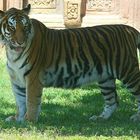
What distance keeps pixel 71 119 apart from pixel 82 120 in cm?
16

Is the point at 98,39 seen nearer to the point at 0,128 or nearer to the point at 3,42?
the point at 3,42

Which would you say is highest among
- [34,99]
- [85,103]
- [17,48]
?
[17,48]

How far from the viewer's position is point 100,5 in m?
16.1

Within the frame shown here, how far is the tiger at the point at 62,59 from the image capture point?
804 centimetres

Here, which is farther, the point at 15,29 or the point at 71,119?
the point at 71,119

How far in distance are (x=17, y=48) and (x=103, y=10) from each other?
328 inches

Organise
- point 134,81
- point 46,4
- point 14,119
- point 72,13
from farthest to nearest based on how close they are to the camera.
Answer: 1. point 46,4
2. point 72,13
3. point 134,81
4. point 14,119

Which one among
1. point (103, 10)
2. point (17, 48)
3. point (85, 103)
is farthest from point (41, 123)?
point (103, 10)

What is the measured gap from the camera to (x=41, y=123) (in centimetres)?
802

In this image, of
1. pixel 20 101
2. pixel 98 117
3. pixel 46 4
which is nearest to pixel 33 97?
pixel 20 101

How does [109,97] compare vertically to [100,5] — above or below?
below

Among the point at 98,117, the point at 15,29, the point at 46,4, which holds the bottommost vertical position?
the point at 98,117

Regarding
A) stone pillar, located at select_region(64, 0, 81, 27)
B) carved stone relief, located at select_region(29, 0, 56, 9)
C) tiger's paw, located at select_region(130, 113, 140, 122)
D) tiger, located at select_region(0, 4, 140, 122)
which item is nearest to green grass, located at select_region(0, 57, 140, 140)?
tiger's paw, located at select_region(130, 113, 140, 122)

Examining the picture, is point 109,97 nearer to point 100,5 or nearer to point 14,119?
point 14,119
